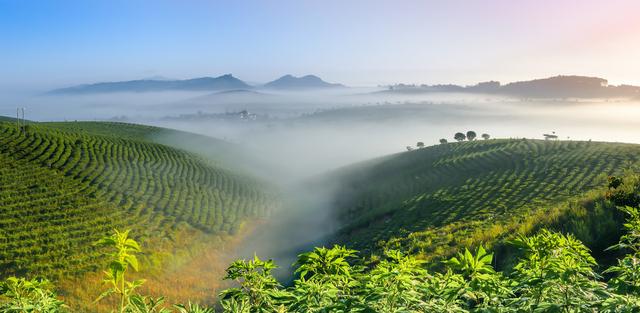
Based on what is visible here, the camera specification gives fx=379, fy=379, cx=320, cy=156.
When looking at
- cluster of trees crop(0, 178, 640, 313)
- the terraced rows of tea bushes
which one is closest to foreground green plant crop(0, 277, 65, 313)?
cluster of trees crop(0, 178, 640, 313)

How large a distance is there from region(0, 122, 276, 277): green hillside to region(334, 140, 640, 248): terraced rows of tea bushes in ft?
63.9

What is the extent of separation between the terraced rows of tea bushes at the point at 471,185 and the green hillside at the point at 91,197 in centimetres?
1947

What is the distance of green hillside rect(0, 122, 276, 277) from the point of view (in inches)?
1467

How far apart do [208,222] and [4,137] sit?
4459 centimetres

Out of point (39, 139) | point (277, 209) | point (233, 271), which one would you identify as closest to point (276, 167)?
point (277, 209)

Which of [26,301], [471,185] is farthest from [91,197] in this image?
[26,301]

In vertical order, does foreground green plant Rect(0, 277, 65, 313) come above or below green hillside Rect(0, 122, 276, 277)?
above

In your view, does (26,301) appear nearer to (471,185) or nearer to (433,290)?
(433,290)

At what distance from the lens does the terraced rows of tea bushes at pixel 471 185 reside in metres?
40.8

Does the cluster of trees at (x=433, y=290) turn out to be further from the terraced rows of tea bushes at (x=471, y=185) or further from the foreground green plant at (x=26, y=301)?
the terraced rows of tea bushes at (x=471, y=185)

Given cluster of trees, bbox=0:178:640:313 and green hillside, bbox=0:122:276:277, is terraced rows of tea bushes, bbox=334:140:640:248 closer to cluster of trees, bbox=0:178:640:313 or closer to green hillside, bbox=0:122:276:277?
green hillside, bbox=0:122:276:277

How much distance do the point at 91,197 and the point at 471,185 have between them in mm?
52517

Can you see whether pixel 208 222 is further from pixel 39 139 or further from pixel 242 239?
pixel 39 139

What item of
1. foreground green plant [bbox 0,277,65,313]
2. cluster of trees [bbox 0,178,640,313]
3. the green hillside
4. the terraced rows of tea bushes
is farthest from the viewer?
the terraced rows of tea bushes
